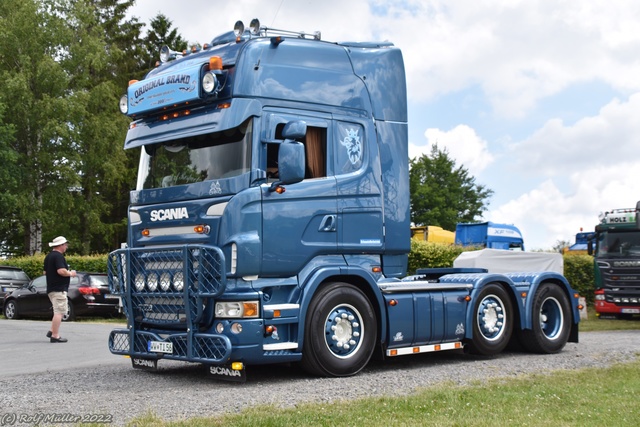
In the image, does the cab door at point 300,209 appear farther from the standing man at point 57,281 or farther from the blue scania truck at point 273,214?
the standing man at point 57,281

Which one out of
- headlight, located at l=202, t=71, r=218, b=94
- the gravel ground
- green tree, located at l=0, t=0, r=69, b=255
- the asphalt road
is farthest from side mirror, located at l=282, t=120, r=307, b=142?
green tree, located at l=0, t=0, r=69, b=255

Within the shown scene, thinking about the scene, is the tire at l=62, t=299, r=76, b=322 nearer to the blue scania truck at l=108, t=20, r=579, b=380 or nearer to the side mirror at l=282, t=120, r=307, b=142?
the blue scania truck at l=108, t=20, r=579, b=380

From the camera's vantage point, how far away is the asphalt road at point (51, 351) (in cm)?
1176

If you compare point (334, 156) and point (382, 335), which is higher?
point (334, 156)

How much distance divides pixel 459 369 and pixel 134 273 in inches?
166

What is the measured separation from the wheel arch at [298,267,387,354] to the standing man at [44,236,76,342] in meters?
7.05

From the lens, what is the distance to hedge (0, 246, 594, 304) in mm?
23375

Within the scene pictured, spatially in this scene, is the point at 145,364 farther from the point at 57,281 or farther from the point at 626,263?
the point at 626,263

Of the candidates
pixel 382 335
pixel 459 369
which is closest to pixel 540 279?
pixel 459 369

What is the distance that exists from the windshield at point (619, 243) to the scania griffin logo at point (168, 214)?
14005 mm

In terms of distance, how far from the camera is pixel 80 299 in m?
23.0

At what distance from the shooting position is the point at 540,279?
12.7 m

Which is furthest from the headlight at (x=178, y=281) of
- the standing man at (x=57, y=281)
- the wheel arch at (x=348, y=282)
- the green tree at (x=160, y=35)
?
the green tree at (x=160, y=35)

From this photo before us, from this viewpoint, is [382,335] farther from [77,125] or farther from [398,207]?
[77,125]
